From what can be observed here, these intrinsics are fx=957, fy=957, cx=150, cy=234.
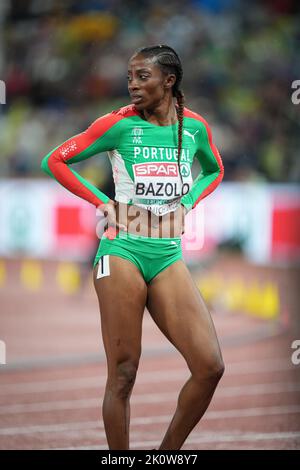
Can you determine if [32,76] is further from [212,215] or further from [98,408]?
[98,408]

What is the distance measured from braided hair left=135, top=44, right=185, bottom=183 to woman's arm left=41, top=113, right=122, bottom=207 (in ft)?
1.09

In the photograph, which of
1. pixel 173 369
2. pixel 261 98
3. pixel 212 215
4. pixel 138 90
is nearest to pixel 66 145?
pixel 138 90

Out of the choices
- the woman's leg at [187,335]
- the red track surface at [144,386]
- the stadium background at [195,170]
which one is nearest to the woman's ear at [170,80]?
the woman's leg at [187,335]

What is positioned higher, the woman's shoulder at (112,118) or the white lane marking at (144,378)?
the woman's shoulder at (112,118)

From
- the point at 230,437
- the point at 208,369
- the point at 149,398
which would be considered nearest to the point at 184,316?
the point at 208,369

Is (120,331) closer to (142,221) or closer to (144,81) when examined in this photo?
(142,221)

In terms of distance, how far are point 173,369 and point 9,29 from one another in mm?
12222

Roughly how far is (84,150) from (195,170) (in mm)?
13865

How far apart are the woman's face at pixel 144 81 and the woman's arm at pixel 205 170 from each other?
42 cm

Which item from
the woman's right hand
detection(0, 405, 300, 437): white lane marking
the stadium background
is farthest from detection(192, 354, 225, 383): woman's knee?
the stadium background

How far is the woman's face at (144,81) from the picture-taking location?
486 cm

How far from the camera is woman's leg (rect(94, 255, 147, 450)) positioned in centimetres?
484

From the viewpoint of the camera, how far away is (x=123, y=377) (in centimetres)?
488

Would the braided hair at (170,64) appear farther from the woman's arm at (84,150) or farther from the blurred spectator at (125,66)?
the blurred spectator at (125,66)
